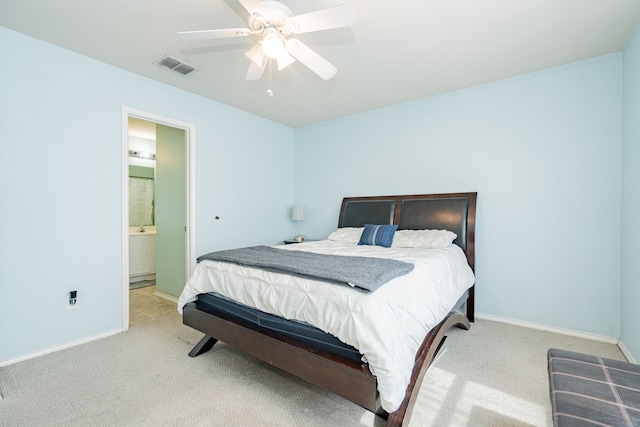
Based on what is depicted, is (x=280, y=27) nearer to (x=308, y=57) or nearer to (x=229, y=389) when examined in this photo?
(x=308, y=57)

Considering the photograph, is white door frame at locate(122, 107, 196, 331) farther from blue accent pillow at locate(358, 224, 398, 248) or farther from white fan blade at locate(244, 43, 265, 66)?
blue accent pillow at locate(358, 224, 398, 248)

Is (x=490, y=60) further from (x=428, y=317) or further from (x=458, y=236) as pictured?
(x=428, y=317)

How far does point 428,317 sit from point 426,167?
227cm

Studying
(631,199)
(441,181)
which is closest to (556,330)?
(631,199)

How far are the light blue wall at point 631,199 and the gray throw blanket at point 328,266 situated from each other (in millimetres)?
1802

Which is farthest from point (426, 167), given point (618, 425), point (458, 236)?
point (618, 425)

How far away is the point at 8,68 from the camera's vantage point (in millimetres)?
2332

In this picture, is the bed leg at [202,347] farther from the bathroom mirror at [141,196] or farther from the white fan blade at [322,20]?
the bathroom mirror at [141,196]

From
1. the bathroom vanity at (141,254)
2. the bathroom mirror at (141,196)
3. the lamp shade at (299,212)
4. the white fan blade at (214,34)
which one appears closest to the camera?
the white fan blade at (214,34)


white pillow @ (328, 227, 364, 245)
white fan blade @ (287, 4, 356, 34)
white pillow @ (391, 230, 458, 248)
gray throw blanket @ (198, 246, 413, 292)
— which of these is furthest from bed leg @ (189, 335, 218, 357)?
white fan blade @ (287, 4, 356, 34)

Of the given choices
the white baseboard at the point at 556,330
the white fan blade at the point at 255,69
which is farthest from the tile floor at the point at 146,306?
the white baseboard at the point at 556,330

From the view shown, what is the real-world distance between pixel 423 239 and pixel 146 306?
3.46m

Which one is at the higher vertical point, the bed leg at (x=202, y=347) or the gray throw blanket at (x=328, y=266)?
the gray throw blanket at (x=328, y=266)

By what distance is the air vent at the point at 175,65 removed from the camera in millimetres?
2755
